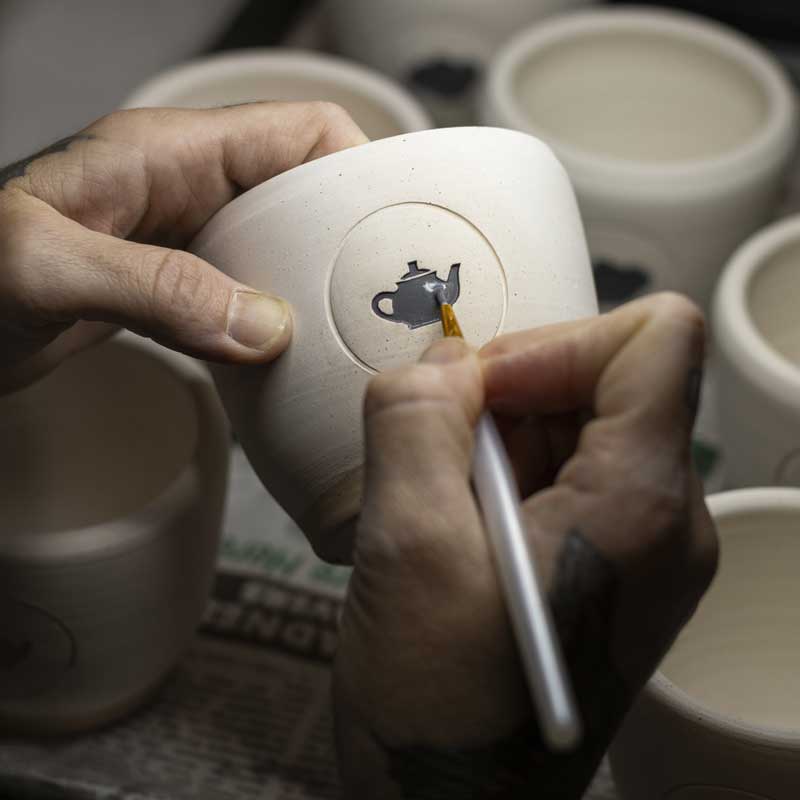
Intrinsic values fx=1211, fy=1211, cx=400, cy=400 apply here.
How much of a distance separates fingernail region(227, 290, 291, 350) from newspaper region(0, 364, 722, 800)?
398 mm

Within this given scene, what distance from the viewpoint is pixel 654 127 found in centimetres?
137

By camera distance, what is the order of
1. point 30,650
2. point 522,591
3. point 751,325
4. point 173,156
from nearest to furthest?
point 522,591 → point 173,156 → point 30,650 → point 751,325

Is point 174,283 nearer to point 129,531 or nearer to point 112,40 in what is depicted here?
point 129,531

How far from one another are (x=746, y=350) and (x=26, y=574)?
0.56m

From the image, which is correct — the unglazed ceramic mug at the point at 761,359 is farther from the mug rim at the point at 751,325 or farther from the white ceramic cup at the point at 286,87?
the white ceramic cup at the point at 286,87

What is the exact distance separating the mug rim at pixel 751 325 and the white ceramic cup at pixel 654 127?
0.11m

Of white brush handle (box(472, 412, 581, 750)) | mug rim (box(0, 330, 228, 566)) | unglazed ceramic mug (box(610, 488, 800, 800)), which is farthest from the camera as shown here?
mug rim (box(0, 330, 228, 566))

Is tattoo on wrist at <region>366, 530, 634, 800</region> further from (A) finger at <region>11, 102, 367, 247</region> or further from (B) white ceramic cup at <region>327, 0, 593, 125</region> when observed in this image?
(B) white ceramic cup at <region>327, 0, 593, 125</region>

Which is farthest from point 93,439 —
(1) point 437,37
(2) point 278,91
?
(1) point 437,37

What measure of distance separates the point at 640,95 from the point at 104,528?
832 mm

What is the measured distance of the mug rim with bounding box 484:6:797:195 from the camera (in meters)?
1.12

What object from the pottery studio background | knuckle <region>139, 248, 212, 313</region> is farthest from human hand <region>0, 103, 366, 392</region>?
the pottery studio background

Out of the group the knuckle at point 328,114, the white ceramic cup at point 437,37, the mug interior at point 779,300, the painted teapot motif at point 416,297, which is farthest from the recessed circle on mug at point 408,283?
the white ceramic cup at point 437,37

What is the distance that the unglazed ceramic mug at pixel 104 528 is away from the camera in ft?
2.72
